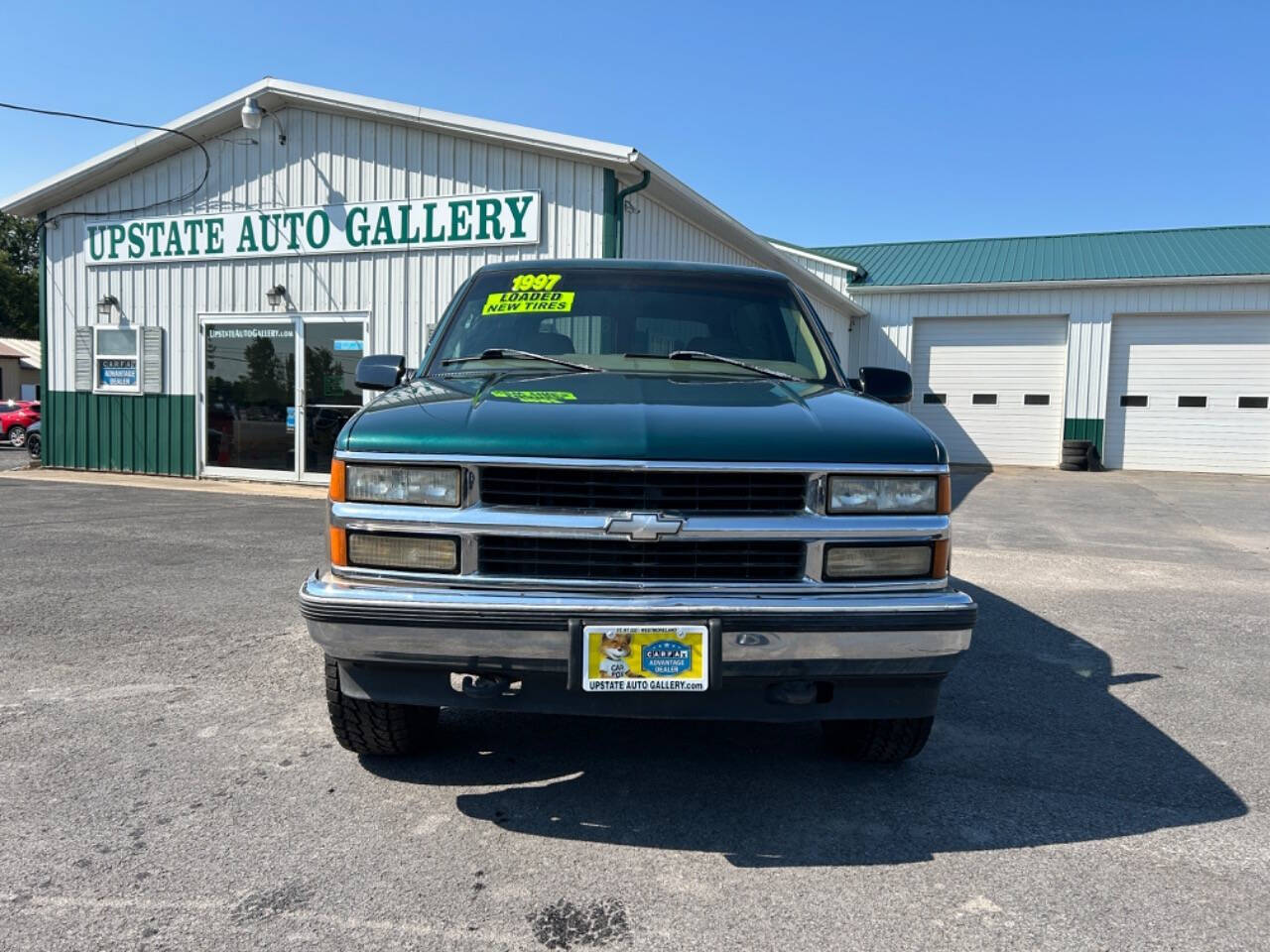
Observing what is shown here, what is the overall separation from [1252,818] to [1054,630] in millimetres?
2493

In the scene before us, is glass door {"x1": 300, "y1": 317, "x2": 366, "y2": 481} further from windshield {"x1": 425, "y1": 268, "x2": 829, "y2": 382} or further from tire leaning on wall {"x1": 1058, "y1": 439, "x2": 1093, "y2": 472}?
tire leaning on wall {"x1": 1058, "y1": 439, "x2": 1093, "y2": 472}

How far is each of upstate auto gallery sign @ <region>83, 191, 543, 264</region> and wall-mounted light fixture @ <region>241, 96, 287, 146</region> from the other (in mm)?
1016

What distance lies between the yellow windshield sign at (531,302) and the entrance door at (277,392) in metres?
8.21

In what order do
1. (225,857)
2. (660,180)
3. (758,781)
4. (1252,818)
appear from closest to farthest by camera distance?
(225,857)
(1252,818)
(758,781)
(660,180)

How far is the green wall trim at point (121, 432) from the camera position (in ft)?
43.5

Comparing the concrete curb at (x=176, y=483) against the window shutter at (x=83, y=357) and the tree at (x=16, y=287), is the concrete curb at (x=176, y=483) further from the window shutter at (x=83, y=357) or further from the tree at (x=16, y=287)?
the tree at (x=16, y=287)

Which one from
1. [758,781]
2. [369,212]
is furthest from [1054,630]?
[369,212]

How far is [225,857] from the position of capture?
253 cm

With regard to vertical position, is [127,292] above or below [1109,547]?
above

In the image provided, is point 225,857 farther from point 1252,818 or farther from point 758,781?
point 1252,818

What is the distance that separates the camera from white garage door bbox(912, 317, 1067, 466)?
18828mm

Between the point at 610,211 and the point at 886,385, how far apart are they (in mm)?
7059

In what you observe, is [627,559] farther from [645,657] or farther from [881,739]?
[881,739]

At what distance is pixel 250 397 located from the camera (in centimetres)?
1277
